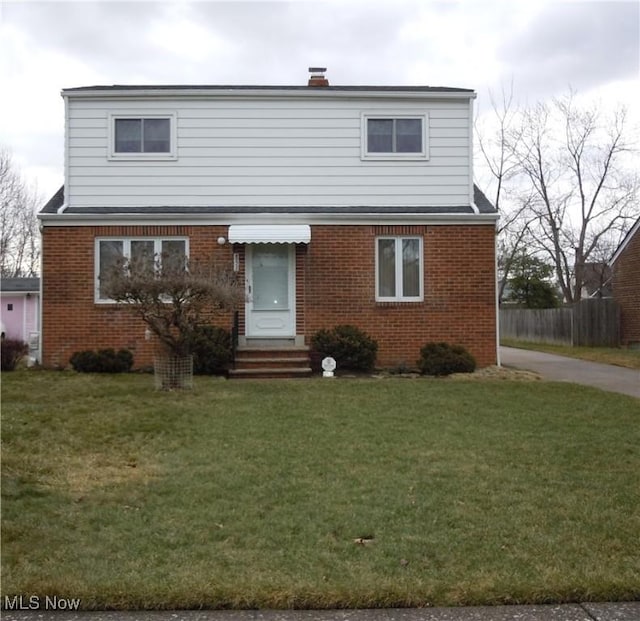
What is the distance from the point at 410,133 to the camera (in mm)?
14523

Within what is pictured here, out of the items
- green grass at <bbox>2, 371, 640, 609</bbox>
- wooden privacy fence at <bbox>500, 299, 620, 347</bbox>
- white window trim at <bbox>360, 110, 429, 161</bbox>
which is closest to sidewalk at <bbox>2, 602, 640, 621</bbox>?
green grass at <bbox>2, 371, 640, 609</bbox>

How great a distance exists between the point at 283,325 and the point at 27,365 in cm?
503

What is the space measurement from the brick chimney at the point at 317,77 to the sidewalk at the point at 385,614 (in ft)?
44.8

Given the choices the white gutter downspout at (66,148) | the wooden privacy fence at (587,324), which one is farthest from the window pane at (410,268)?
the wooden privacy fence at (587,324)

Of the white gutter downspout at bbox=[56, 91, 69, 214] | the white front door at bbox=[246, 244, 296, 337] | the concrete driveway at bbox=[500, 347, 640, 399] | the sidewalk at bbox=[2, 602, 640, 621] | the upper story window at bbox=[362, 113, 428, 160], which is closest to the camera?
the sidewalk at bbox=[2, 602, 640, 621]

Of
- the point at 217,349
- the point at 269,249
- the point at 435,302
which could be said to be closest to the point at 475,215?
the point at 435,302

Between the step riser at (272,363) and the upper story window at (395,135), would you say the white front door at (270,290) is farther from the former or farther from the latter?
the upper story window at (395,135)

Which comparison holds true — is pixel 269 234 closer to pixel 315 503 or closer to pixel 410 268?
pixel 410 268

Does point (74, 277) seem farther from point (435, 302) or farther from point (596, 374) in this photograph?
point (596, 374)

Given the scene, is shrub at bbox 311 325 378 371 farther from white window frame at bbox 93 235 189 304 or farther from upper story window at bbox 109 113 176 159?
upper story window at bbox 109 113 176 159

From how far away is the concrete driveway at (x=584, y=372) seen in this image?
12578 mm

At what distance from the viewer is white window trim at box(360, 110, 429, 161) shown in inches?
566

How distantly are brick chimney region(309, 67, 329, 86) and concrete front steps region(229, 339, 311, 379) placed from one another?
6216mm

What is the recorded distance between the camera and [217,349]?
12.7m
